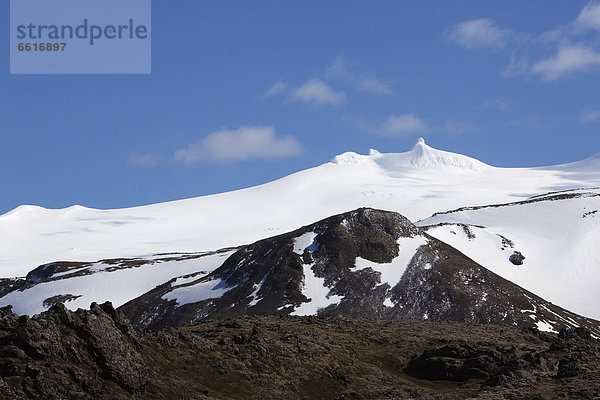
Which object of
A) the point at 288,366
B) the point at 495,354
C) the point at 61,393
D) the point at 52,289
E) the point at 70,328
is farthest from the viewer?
the point at 52,289

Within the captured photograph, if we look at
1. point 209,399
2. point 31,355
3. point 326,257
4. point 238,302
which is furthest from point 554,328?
point 31,355

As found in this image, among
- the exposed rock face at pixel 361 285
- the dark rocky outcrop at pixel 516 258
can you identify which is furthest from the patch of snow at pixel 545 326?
the dark rocky outcrop at pixel 516 258

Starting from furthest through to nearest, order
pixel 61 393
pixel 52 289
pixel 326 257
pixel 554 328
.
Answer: pixel 52 289 → pixel 326 257 → pixel 554 328 → pixel 61 393

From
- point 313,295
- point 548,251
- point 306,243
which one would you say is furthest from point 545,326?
point 548,251

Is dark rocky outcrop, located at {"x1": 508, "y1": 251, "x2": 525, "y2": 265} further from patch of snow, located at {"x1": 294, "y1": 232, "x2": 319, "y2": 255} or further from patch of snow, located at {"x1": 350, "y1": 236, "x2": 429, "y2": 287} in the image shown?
patch of snow, located at {"x1": 294, "y1": 232, "x2": 319, "y2": 255}

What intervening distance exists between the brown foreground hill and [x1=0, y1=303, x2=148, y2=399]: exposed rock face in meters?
0.06

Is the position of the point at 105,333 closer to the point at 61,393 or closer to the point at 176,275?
the point at 61,393

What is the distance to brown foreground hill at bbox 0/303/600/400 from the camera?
38.3 meters

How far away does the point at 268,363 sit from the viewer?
5009 cm

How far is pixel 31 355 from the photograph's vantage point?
38000 millimetres

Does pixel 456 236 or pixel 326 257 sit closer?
pixel 326 257

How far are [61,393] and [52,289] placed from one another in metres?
134

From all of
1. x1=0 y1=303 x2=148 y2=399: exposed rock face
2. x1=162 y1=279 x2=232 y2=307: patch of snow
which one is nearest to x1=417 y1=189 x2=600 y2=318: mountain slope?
x1=162 y1=279 x2=232 y2=307: patch of snow

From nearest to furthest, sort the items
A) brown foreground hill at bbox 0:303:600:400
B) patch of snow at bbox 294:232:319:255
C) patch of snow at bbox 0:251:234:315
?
brown foreground hill at bbox 0:303:600:400 → patch of snow at bbox 294:232:319:255 → patch of snow at bbox 0:251:234:315
